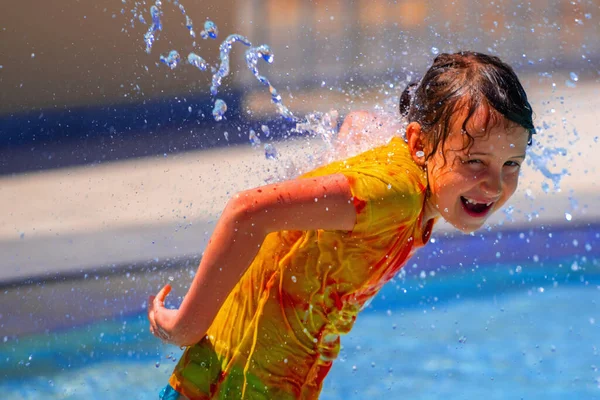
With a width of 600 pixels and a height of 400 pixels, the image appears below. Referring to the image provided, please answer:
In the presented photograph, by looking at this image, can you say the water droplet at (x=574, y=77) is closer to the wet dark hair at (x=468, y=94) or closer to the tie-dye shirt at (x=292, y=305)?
the wet dark hair at (x=468, y=94)

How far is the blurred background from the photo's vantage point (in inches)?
155

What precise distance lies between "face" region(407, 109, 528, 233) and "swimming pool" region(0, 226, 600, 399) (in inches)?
53.8

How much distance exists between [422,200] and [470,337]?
6.06 ft

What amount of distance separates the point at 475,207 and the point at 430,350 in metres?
1.61

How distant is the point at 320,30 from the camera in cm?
708

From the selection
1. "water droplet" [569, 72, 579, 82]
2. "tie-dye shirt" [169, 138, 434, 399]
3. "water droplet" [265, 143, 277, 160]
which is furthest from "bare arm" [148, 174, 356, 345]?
"water droplet" [569, 72, 579, 82]

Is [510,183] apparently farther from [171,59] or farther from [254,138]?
[254,138]

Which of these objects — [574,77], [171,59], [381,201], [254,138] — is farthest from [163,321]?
[574,77]

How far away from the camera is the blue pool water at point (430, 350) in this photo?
10.2ft

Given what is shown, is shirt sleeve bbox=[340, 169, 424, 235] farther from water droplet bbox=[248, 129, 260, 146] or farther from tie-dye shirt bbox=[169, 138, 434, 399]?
water droplet bbox=[248, 129, 260, 146]

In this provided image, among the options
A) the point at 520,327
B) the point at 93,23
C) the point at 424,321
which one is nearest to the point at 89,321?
the point at 424,321

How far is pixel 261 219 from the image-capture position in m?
1.67

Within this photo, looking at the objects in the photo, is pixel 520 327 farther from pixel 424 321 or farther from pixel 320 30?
pixel 320 30

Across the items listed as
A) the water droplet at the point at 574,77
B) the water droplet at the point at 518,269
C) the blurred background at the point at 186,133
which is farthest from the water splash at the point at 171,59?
the water droplet at the point at 574,77
